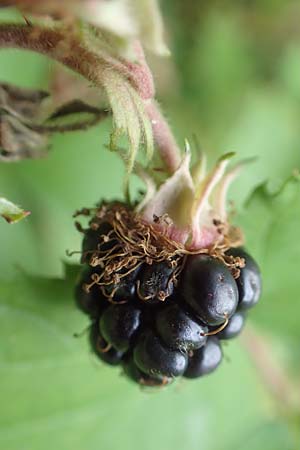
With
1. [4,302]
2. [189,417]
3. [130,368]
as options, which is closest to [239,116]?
[189,417]

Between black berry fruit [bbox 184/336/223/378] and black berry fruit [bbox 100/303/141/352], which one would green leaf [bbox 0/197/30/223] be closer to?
black berry fruit [bbox 100/303/141/352]

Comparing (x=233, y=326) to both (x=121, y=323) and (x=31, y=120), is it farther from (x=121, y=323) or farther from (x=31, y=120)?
(x=31, y=120)

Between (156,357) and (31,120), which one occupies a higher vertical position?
(31,120)

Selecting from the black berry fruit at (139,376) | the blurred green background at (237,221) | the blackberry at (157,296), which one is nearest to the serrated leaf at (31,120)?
the blurred green background at (237,221)

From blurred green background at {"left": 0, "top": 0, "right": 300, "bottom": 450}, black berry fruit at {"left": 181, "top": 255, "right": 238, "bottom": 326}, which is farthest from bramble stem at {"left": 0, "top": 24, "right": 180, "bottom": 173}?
black berry fruit at {"left": 181, "top": 255, "right": 238, "bottom": 326}

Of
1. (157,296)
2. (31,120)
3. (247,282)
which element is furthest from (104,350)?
(31,120)
